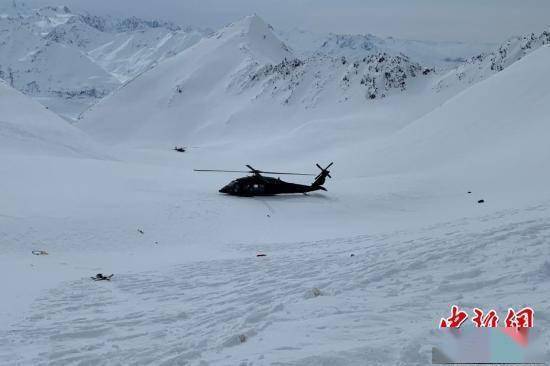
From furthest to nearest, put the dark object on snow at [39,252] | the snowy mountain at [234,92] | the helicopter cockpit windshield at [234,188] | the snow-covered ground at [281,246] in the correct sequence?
1. the snowy mountain at [234,92]
2. the helicopter cockpit windshield at [234,188]
3. the dark object on snow at [39,252]
4. the snow-covered ground at [281,246]

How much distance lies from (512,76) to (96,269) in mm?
46869

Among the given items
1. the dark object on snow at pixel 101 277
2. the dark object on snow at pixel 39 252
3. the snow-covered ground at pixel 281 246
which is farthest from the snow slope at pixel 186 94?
the dark object on snow at pixel 101 277

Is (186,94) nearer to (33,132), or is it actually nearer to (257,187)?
(33,132)

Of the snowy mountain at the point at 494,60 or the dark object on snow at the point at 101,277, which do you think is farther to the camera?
the snowy mountain at the point at 494,60

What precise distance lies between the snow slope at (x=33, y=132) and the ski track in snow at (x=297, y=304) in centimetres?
2700

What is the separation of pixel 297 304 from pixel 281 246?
8.69 meters

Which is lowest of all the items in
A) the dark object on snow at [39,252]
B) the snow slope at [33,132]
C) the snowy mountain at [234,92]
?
the dark object on snow at [39,252]

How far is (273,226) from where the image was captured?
24.3 metres

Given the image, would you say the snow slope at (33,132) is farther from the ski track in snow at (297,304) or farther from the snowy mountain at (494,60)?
the snowy mountain at (494,60)

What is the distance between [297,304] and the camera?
11148 millimetres

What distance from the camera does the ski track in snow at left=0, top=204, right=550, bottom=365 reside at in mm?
8938

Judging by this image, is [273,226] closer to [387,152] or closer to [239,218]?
[239,218]

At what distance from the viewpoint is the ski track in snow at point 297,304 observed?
352 inches

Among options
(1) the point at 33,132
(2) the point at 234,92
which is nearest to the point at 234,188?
(1) the point at 33,132
